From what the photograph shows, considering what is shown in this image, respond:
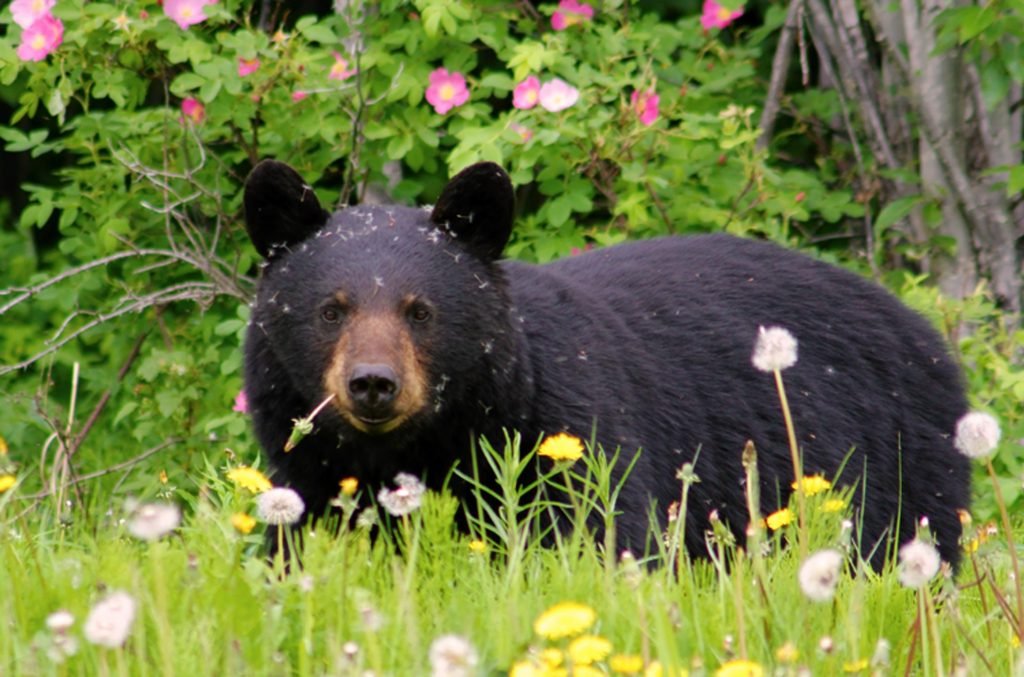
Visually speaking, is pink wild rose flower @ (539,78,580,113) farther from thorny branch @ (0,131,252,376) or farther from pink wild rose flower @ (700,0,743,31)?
thorny branch @ (0,131,252,376)

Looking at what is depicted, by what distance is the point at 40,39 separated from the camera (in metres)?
5.66

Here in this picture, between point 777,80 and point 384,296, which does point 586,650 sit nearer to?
point 384,296

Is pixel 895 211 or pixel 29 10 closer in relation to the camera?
pixel 29 10

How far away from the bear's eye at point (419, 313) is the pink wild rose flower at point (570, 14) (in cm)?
235

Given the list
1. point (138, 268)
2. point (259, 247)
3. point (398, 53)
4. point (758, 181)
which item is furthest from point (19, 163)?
point (259, 247)

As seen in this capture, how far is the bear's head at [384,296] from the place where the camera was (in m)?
3.81

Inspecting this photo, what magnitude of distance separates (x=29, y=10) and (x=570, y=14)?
73.2 inches

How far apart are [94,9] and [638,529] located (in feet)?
9.44

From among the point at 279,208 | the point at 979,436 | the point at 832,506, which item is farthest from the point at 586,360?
the point at 979,436

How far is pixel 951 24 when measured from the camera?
545 cm

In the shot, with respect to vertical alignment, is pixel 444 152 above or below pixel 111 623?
above

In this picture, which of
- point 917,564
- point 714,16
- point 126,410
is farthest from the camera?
point 714,16

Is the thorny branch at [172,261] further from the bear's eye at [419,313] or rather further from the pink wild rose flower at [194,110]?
the bear's eye at [419,313]

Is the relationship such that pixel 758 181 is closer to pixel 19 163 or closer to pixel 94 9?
pixel 94 9
